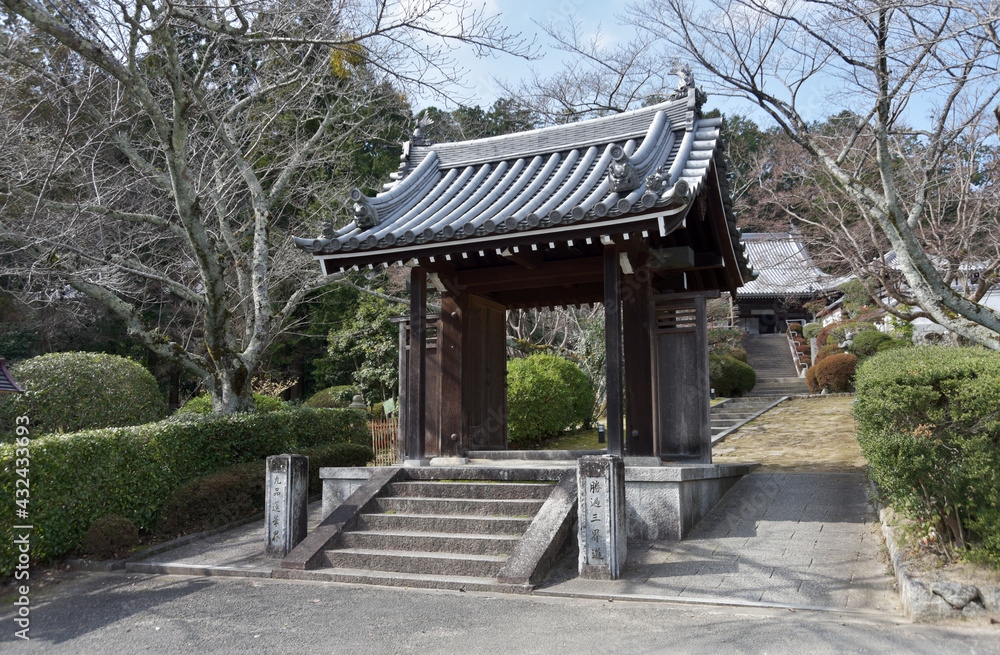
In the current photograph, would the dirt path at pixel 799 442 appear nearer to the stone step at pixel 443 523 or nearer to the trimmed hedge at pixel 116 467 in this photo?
A: the stone step at pixel 443 523

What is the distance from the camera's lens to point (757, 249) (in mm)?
37281

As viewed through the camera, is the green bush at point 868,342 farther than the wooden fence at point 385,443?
Yes

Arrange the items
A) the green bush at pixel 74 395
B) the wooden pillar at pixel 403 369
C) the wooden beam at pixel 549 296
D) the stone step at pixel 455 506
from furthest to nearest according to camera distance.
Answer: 1. the green bush at pixel 74 395
2. the wooden beam at pixel 549 296
3. the wooden pillar at pixel 403 369
4. the stone step at pixel 455 506

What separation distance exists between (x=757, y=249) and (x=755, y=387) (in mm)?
13695

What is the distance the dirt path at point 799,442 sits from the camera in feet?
37.4

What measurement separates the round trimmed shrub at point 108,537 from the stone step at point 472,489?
2.99m

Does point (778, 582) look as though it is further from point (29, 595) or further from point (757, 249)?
point (757, 249)

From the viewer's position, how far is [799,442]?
14.1 meters

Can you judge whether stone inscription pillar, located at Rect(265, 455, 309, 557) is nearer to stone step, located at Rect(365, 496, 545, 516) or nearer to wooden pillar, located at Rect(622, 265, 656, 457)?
stone step, located at Rect(365, 496, 545, 516)

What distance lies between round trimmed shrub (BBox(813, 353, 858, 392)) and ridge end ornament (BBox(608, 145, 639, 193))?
58.7 feet

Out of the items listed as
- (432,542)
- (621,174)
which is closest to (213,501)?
(432,542)

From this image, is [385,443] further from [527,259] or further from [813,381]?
[813,381]

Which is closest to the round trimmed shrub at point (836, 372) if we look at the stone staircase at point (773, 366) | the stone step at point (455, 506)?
the stone staircase at point (773, 366)

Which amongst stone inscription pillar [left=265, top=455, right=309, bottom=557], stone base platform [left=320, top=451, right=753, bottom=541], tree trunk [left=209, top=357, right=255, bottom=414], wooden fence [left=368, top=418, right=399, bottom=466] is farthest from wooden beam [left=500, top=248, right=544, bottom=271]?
wooden fence [left=368, top=418, right=399, bottom=466]
